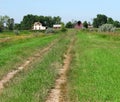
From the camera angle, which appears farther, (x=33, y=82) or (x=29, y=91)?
(x=33, y=82)

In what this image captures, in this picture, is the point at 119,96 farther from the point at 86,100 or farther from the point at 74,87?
the point at 74,87

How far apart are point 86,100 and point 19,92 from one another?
2183mm

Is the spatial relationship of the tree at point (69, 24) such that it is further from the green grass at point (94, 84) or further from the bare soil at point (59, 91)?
the bare soil at point (59, 91)

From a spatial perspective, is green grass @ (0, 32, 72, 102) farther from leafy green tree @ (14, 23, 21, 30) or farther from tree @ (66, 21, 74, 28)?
tree @ (66, 21, 74, 28)

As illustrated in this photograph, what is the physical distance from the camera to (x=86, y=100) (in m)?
10.6

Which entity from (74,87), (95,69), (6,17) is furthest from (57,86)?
(6,17)

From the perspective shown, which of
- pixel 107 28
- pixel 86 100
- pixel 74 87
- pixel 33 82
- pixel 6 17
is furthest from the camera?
pixel 6 17

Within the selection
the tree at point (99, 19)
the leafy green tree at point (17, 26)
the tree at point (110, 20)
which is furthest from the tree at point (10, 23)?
the tree at point (110, 20)

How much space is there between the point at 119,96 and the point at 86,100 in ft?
3.31

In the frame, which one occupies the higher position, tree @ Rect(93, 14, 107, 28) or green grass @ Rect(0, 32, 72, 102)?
green grass @ Rect(0, 32, 72, 102)

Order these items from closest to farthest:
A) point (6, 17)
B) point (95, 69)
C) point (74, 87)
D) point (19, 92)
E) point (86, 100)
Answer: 1. point (86, 100)
2. point (19, 92)
3. point (74, 87)
4. point (95, 69)
5. point (6, 17)

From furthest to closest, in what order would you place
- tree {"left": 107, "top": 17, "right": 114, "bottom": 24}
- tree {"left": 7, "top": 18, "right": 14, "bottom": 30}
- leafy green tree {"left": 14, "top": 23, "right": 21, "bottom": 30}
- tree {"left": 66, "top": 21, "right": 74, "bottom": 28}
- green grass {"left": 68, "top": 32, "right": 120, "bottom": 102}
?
tree {"left": 66, "top": 21, "right": 74, "bottom": 28}
tree {"left": 107, "top": 17, "right": 114, "bottom": 24}
leafy green tree {"left": 14, "top": 23, "right": 21, "bottom": 30}
tree {"left": 7, "top": 18, "right": 14, "bottom": 30}
green grass {"left": 68, "top": 32, "right": 120, "bottom": 102}

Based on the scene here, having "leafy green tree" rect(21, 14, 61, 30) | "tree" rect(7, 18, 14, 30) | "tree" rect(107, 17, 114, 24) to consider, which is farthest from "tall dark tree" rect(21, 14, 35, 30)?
"tree" rect(107, 17, 114, 24)

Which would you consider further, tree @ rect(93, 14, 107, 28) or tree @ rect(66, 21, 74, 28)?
tree @ rect(66, 21, 74, 28)
